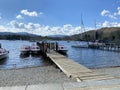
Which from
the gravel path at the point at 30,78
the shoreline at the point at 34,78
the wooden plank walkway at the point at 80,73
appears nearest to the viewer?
the wooden plank walkway at the point at 80,73

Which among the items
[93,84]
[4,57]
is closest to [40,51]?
[4,57]

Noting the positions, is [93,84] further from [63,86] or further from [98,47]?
[98,47]

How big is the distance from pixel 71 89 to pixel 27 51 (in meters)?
46.0

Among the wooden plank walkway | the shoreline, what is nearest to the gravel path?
the shoreline

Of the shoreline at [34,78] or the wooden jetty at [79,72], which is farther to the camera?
the shoreline at [34,78]

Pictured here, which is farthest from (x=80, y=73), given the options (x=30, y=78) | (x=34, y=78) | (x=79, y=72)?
(x=30, y=78)

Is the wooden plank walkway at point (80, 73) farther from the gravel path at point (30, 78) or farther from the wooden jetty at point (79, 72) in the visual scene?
the gravel path at point (30, 78)

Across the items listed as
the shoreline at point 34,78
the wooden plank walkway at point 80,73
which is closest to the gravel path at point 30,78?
the shoreline at point 34,78

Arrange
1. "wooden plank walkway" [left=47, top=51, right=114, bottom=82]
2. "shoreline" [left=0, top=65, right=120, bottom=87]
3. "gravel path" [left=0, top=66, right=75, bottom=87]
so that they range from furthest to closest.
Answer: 1. "gravel path" [left=0, top=66, right=75, bottom=87]
2. "shoreline" [left=0, top=65, right=120, bottom=87]
3. "wooden plank walkway" [left=47, top=51, right=114, bottom=82]

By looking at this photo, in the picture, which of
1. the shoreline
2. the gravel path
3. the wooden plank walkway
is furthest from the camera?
the gravel path

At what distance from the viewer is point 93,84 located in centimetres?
944

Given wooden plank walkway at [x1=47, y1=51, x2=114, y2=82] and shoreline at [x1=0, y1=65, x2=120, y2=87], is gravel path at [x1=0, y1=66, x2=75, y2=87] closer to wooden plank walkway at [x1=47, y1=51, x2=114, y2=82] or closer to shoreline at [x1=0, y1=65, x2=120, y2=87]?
shoreline at [x1=0, y1=65, x2=120, y2=87]

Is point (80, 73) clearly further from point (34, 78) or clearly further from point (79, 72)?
point (34, 78)

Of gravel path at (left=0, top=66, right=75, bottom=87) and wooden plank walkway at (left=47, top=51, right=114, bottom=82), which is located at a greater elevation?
wooden plank walkway at (left=47, top=51, right=114, bottom=82)
